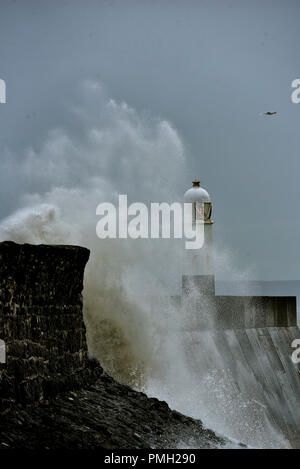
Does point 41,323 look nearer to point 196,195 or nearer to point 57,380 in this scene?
point 57,380

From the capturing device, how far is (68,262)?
23.3 ft

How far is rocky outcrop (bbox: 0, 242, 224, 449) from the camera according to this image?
19.3ft

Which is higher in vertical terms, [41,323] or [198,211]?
[198,211]

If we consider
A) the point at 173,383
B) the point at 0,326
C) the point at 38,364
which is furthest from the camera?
the point at 173,383

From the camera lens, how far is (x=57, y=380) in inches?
258

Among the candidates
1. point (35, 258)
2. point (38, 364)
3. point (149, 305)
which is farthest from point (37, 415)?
point (149, 305)

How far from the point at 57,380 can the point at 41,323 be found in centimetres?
41

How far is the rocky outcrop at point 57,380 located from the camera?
19.3 ft
